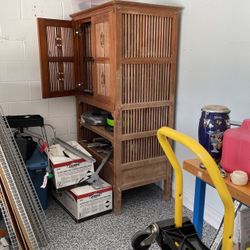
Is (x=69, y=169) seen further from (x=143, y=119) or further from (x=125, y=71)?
(x=125, y=71)

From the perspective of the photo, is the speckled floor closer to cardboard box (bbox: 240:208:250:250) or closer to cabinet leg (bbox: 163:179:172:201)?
cabinet leg (bbox: 163:179:172:201)

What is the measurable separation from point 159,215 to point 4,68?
195 centimetres

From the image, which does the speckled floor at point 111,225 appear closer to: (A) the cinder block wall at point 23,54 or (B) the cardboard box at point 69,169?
(B) the cardboard box at point 69,169

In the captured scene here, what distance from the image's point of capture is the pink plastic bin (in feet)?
3.75

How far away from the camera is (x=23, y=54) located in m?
2.70

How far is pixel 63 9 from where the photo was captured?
2.78 m

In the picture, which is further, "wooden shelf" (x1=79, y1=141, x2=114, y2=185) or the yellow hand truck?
"wooden shelf" (x1=79, y1=141, x2=114, y2=185)

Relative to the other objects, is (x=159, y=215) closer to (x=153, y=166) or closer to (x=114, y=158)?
(x=153, y=166)

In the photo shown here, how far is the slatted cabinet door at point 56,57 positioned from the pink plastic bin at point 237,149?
1.88 m

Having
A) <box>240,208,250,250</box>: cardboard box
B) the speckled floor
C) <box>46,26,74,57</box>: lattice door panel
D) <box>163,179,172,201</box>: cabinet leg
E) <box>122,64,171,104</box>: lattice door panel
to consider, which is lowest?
the speckled floor

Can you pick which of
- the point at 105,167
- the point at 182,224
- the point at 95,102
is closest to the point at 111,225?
the point at 105,167

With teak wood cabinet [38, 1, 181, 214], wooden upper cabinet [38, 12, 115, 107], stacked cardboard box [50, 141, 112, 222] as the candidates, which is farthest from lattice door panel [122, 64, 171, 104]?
stacked cardboard box [50, 141, 112, 222]

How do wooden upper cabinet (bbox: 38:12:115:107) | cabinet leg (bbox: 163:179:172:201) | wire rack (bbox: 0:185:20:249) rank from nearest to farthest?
wire rack (bbox: 0:185:20:249) < wooden upper cabinet (bbox: 38:12:115:107) < cabinet leg (bbox: 163:179:172:201)

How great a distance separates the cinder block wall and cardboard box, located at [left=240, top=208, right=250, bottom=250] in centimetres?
212
